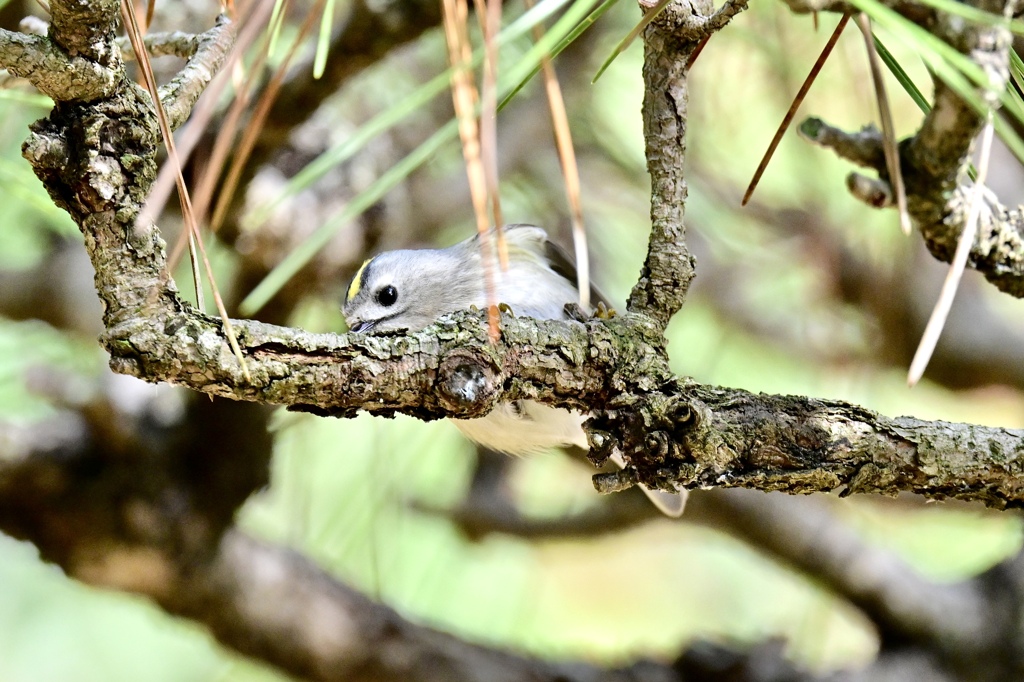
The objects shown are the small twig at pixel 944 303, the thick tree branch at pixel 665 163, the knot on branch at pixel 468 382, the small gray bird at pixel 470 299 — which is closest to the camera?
the small twig at pixel 944 303

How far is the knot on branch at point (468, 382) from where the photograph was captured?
22.1 inches

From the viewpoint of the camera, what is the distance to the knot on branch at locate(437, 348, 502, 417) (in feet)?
1.85

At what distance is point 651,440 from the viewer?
0.60 meters

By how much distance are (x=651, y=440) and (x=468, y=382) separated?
0.13m

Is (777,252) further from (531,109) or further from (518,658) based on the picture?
(518,658)

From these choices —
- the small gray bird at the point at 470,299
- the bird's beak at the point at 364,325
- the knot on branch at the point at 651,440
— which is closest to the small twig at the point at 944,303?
the knot on branch at the point at 651,440

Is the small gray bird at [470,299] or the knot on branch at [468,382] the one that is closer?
the knot on branch at [468,382]

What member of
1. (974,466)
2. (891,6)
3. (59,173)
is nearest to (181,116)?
(59,173)

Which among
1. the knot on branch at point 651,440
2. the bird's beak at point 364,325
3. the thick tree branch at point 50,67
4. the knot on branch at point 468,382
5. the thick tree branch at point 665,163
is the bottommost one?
the bird's beak at point 364,325

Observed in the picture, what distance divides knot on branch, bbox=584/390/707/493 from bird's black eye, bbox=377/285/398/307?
0.57 metres

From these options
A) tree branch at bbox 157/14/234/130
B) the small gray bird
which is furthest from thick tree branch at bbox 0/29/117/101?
the small gray bird

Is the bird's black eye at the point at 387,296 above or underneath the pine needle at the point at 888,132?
underneath

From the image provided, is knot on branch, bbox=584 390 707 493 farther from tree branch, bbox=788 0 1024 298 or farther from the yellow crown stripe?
the yellow crown stripe

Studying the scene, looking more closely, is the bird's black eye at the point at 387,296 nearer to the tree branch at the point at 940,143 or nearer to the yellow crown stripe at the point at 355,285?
the yellow crown stripe at the point at 355,285
